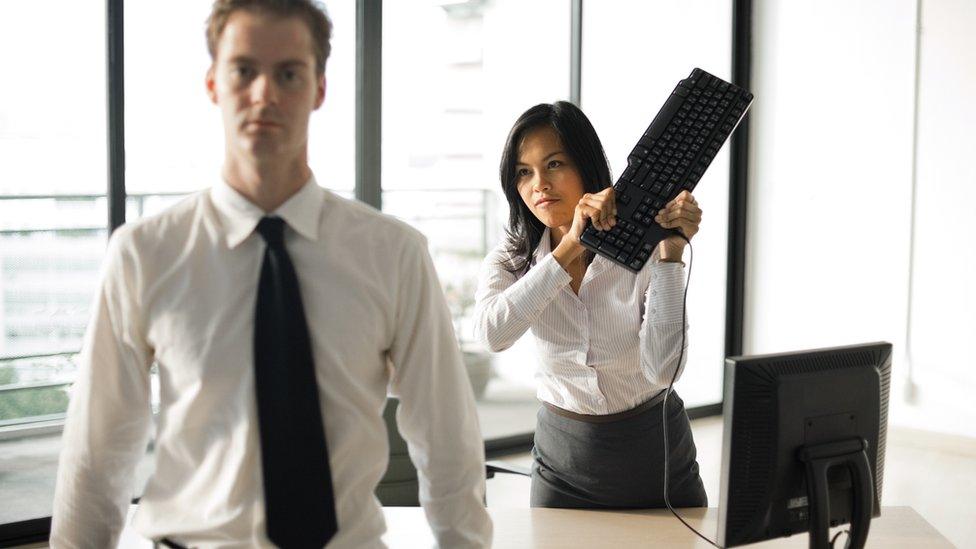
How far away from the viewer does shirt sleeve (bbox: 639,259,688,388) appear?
82.3 inches

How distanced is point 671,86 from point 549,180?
350 centimetres

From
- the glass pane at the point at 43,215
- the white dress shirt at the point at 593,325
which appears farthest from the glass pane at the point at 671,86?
the white dress shirt at the point at 593,325

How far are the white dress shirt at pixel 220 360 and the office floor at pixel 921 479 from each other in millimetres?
2767

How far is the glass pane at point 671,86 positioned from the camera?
17.0 feet

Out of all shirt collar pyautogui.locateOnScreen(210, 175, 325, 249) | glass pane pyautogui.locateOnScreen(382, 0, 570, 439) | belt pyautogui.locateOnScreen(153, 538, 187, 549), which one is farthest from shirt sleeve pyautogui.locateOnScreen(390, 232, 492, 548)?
glass pane pyautogui.locateOnScreen(382, 0, 570, 439)

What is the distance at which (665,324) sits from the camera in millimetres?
2102

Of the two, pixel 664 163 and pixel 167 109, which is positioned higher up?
pixel 167 109

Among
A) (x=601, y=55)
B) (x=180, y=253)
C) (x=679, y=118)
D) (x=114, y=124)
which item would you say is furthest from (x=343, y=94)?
(x=180, y=253)

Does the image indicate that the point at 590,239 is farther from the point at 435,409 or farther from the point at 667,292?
the point at 435,409

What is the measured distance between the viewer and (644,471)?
2.16 meters

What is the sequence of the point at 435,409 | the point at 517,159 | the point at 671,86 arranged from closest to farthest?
the point at 435,409
the point at 517,159
the point at 671,86

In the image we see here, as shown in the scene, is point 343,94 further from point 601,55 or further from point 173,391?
point 173,391

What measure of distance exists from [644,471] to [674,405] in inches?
6.9

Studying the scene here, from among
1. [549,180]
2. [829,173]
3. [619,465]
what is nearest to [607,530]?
[619,465]
